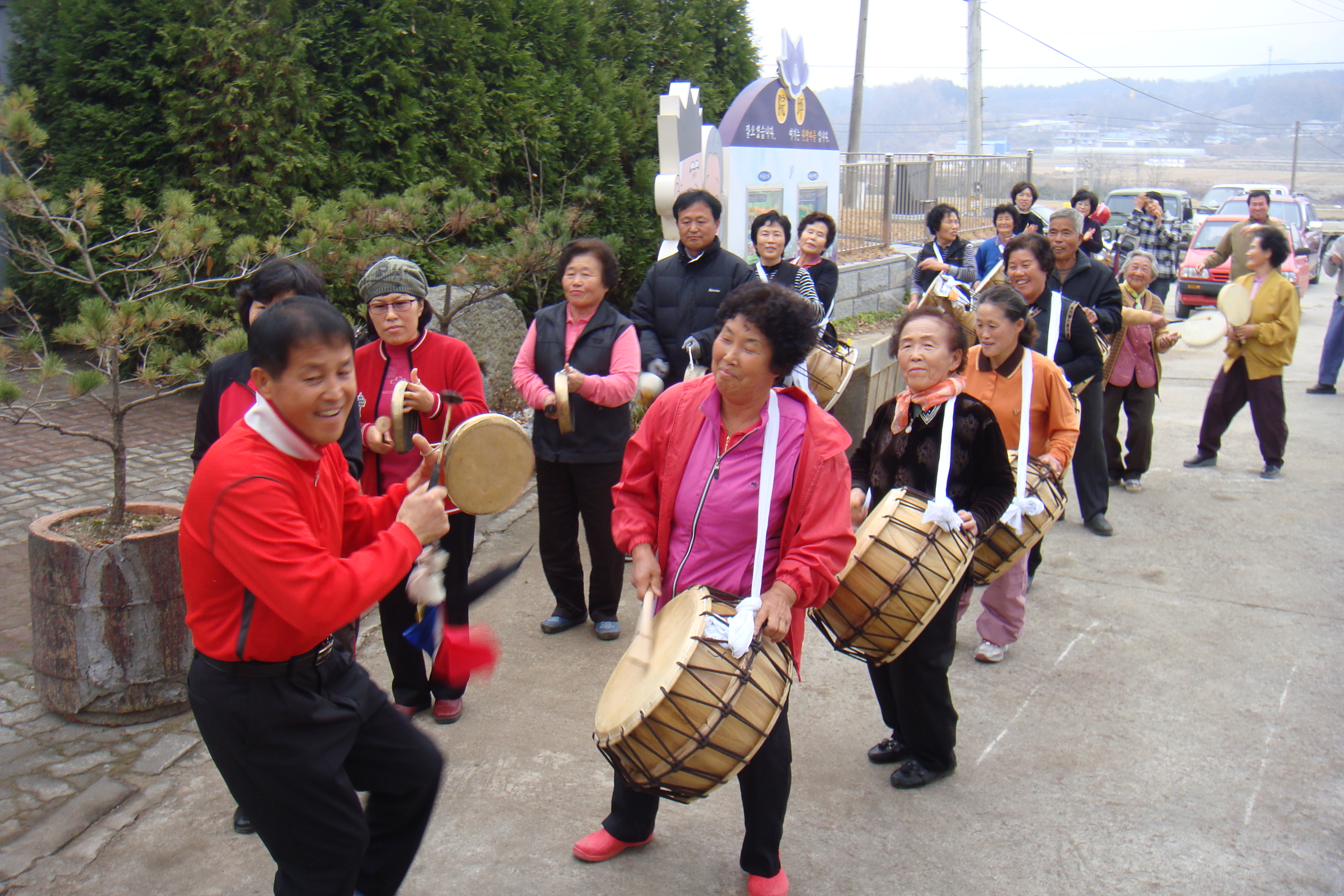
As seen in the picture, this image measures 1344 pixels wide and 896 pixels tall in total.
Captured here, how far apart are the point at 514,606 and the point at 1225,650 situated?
363 centimetres

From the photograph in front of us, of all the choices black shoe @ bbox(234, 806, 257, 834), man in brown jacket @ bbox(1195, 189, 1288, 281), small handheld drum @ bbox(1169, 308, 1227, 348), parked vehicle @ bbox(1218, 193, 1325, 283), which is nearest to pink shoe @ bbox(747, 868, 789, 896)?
black shoe @ bbox(234, 806, 257, 834)

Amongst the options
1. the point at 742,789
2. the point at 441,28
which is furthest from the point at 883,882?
the point at 441,28

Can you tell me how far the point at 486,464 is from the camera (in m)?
3.19

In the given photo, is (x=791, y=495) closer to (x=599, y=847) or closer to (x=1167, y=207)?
(x=599, y=847)

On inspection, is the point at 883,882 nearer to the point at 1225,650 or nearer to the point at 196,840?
the point at 196,840

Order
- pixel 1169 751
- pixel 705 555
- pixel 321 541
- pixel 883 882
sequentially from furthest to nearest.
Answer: pixel 1169 751 < pixel 883 882 < pixel 705 555 < pixel 321 541

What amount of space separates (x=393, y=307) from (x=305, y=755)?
193cm

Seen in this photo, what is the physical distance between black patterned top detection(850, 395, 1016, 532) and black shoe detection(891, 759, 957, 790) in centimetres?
95

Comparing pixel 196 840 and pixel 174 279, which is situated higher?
pixel 174 279

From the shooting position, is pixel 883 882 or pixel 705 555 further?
pixel 883 882

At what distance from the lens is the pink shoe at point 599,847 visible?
10.9ft

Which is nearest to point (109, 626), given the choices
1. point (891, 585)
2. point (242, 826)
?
point (242, 826)

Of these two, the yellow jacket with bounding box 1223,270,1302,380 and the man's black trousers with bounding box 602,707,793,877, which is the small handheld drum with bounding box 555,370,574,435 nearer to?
the man's black trousers with bounding box 602,707,793,877

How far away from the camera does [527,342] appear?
16.4 feet
